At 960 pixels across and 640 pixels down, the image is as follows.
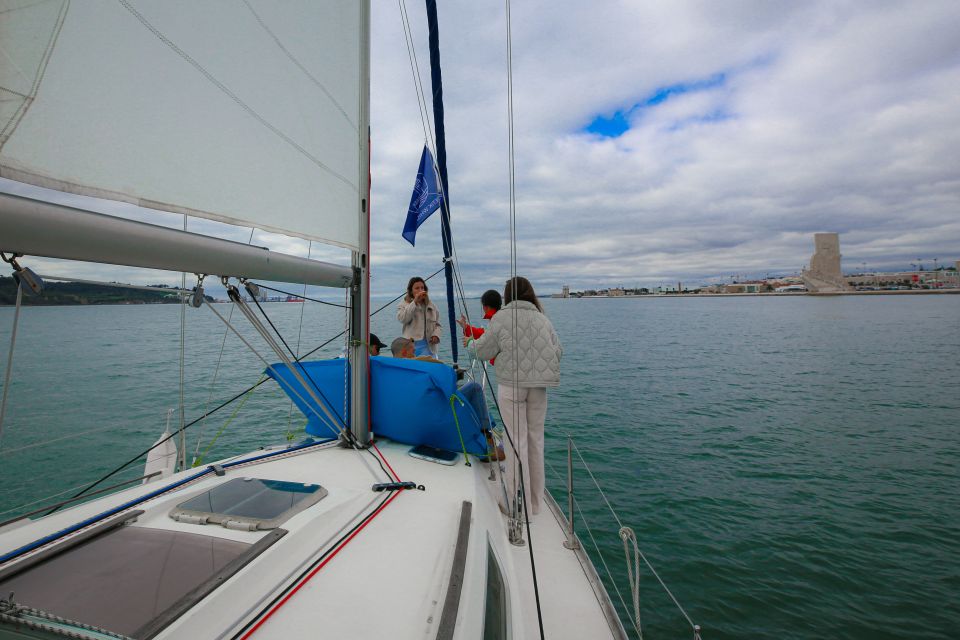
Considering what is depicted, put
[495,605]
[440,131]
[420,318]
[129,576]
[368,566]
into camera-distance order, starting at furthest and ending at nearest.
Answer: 1. [420,318]
2. [440,131]
3. [495,605]
4. [368,566]
5. [129,576]

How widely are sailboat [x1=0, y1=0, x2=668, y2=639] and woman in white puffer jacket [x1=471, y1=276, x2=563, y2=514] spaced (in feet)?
1.40

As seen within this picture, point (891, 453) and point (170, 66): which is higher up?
point (170, 66)

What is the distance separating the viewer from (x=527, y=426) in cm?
349

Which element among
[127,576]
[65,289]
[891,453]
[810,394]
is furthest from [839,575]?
[810,394]

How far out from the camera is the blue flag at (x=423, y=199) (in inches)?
198

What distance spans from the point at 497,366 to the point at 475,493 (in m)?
1.10

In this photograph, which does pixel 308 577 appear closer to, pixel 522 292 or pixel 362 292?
pixel 362 292

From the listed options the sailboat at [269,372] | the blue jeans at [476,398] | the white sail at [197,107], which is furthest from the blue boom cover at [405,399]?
the white sail at [197,107]

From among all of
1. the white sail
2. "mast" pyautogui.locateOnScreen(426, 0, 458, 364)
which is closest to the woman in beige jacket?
"mast" pyautogui.locateOnScreen(426, 0, 458, 364)

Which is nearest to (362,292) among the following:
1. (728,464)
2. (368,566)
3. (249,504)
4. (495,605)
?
(249,504)

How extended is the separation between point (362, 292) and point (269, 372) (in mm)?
992

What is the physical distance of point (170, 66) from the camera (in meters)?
1.96

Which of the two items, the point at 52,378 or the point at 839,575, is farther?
the point at 52,378

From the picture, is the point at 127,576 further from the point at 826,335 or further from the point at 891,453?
the point at 826,335
